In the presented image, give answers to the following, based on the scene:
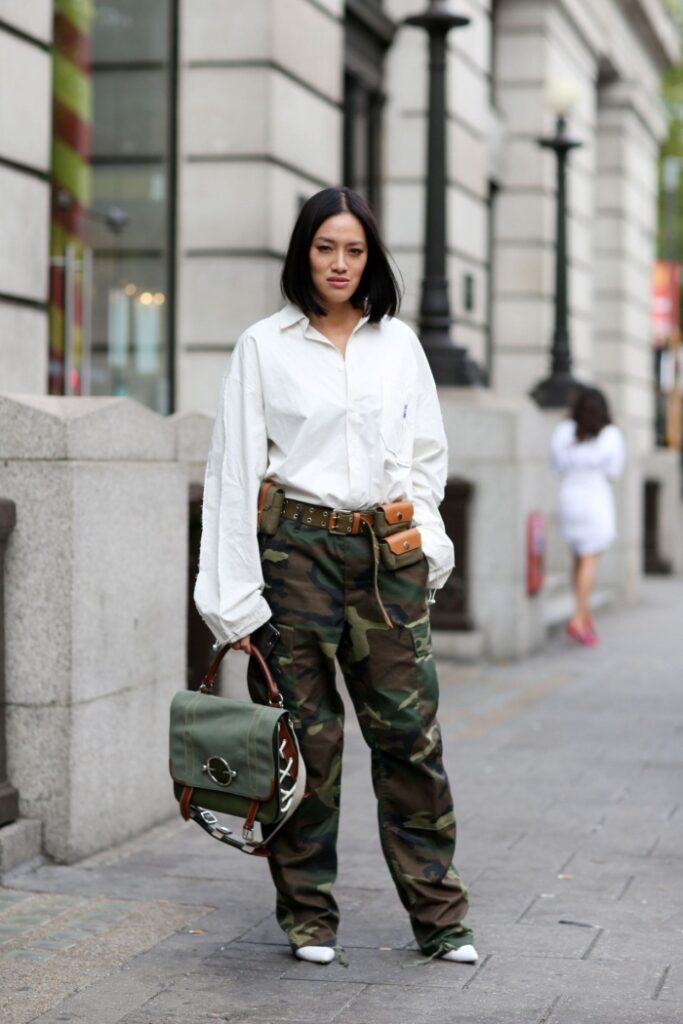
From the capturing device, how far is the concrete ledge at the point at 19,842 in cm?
588

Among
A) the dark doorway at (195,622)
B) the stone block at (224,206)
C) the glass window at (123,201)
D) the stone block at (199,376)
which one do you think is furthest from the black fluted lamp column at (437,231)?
the dark doorway at (195,622)

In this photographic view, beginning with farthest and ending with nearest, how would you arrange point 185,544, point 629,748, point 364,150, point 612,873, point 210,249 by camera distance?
point 364,150 < point 210,249 < point 629,748 < point 185,544 < point 612,873

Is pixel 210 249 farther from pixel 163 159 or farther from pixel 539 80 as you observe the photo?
pixel 539 80

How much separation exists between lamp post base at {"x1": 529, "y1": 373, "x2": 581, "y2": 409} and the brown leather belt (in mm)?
12797

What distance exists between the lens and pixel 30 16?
9.21m

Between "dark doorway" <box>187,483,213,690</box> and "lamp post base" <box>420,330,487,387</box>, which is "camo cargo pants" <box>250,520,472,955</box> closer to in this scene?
"dark doorway" <box>187,483,213,690</box>

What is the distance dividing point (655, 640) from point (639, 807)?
6.96 m

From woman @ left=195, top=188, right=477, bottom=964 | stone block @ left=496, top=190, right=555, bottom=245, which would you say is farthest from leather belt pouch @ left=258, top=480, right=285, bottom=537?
stone block @ left=496, top=190, right=555, bottom=245

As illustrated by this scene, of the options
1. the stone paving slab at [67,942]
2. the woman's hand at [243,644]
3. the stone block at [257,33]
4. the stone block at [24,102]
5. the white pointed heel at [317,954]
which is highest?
the stone block at [257,33]

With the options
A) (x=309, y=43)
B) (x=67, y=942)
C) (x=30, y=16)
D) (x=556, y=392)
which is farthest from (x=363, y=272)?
(x=556, y=392)

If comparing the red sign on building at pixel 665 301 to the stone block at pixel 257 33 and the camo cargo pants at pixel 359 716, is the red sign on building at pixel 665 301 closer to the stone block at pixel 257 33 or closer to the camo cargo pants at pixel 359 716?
the stone block at pixel 257 33

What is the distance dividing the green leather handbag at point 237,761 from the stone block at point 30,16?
17.2ft

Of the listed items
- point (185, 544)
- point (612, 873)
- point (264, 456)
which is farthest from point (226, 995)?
point (185, 544)

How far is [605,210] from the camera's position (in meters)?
26.9
